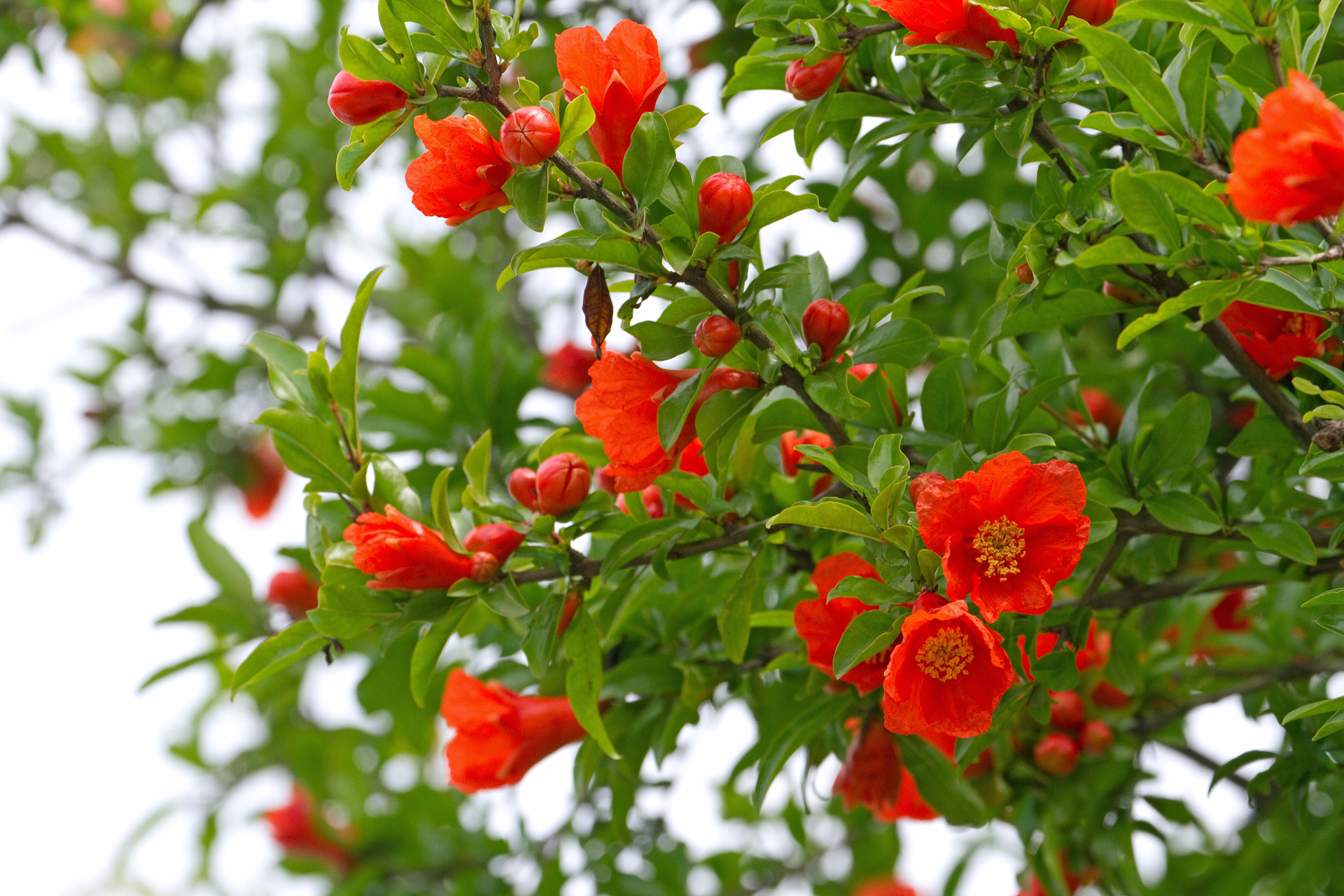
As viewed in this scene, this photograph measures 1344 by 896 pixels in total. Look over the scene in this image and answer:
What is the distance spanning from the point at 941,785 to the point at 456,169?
88cm

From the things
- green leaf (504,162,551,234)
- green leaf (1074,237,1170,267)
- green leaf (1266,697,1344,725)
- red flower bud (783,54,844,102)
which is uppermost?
red flower bud (783,54,844,102)

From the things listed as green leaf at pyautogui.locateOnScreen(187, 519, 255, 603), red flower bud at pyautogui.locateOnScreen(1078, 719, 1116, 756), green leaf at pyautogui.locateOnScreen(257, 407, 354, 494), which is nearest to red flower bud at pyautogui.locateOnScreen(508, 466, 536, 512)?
green leaf at pyautogui.locateOnScreen(257, 407, 354, 494)

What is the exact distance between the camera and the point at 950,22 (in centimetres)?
89

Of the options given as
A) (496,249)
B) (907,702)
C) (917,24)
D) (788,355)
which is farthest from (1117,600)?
(496,249)

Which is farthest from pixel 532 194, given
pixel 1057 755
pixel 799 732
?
pixel 1057 755

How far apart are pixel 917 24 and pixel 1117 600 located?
2.11 feet

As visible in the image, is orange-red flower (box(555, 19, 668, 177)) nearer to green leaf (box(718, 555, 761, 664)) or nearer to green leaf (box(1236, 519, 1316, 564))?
green leaf (box(718, 555, 761, 664))

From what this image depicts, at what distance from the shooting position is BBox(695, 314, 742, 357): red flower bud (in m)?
0.88

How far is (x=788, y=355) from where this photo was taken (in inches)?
35.1

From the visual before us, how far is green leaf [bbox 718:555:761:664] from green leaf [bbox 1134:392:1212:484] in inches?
15.7

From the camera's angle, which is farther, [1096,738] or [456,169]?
[1096,738]

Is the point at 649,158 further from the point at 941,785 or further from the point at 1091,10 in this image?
the point at 941,785

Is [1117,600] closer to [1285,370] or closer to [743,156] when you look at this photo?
[1285,370]

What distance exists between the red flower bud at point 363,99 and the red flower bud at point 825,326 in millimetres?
380
